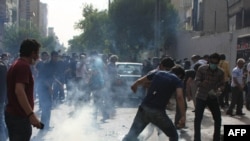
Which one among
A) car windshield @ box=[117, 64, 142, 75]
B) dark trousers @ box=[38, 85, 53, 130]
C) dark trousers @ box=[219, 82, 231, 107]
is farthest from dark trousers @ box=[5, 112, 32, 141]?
car windshield @ box=[117, 64, 142, 75]

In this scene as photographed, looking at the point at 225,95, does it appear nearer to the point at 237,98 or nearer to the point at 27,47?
the point at 237,98

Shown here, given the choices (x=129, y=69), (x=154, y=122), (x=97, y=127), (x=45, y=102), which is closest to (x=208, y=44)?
(x=129, y=69)

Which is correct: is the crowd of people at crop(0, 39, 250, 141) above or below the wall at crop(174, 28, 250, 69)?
below

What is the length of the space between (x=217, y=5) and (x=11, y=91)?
1481 inches

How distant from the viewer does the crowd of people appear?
501cm

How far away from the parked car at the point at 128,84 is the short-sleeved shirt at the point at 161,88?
32.5 ft

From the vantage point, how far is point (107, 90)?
13.8 metres

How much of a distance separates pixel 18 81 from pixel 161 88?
6.71 feet

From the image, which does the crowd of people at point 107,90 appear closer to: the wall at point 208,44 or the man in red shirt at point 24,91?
the man in red shirt at point 24,91

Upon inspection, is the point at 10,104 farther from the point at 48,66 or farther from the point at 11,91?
the point at 48,66

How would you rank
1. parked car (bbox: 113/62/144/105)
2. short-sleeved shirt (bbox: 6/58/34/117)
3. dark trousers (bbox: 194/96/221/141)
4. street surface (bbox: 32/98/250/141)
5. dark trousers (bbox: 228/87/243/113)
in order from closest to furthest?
short-sleeved shirt (bbox: 6/58/34/117)
dark trousers (bbox: 194/96/221/141)
street surface (bbox: 32/98/250/141)
dark trousers (bbox: 228/87/243/113)
parked car (bbox: 113/62/144/105)

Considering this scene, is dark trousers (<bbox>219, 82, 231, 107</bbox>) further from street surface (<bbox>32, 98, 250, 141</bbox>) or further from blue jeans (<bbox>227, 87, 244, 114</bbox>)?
blue jeans (<bbox>227, 87, 244, 114</bbox>)

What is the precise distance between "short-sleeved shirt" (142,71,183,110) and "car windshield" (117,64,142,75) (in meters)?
11.6

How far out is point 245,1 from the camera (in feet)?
101
